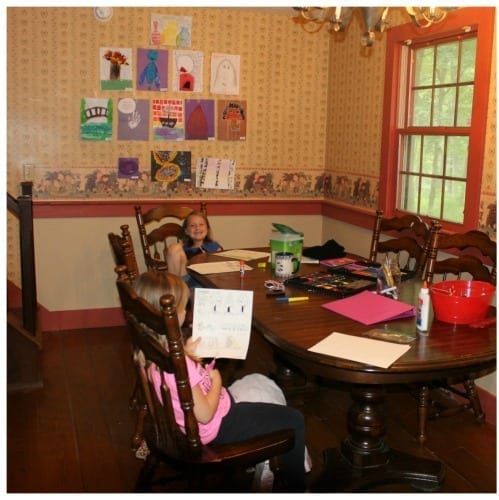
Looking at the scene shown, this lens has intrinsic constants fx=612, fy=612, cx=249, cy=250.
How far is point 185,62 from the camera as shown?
14.0ft

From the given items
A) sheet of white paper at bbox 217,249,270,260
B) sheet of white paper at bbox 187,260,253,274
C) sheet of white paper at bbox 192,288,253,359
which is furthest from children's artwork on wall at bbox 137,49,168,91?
sheet of white paper at bbox 192,288,253,359

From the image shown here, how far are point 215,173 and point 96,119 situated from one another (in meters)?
0.91

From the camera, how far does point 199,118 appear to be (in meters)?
4.37

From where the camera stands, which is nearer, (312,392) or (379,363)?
(379,363)

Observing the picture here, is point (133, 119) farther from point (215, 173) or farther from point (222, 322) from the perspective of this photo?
point (222, 322)


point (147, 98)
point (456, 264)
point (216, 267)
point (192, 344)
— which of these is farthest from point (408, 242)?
point (147, 98)

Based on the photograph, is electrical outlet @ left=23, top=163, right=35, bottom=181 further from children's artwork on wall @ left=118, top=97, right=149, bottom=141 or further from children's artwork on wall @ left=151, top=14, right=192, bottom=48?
children's artwork on wall @ left=151, top=14, right=192, bottom=48

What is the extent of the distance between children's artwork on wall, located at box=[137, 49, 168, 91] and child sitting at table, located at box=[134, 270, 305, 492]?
2.62 m

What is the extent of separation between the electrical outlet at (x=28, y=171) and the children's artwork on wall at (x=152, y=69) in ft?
2.96

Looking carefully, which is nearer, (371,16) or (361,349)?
(361,349)

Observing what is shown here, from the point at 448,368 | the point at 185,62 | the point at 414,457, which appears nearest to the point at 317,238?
the point at 185,62

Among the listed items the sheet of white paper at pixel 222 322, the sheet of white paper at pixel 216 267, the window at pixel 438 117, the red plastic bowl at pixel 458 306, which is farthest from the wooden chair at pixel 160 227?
the red plastic bowl at pixel 458 306

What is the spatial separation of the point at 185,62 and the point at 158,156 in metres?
0.68

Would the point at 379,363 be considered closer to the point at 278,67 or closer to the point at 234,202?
the point at 234,202
